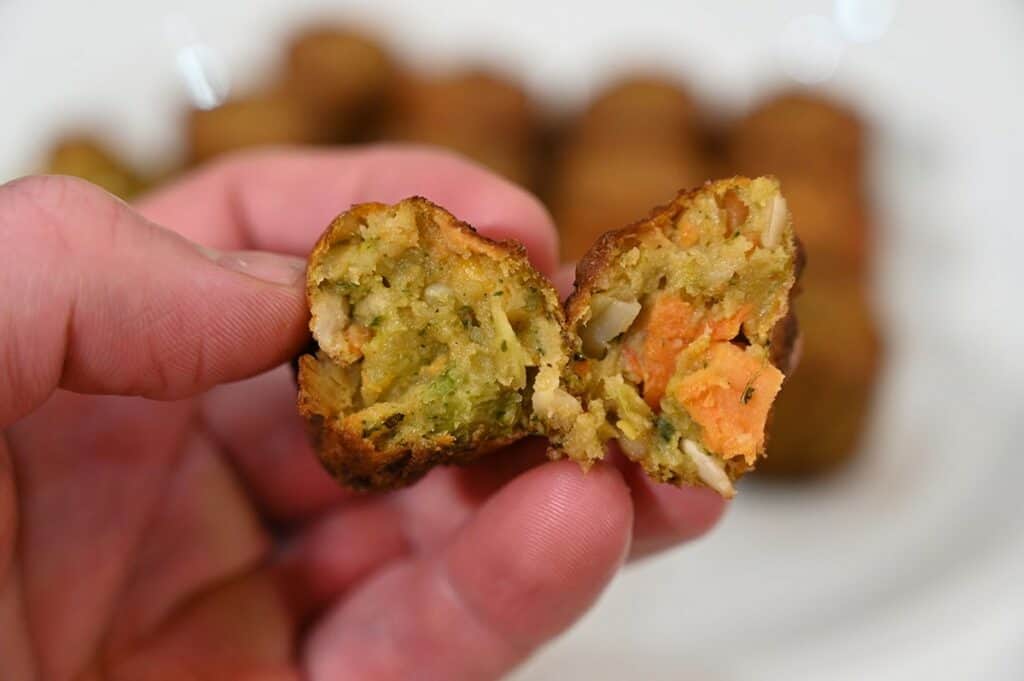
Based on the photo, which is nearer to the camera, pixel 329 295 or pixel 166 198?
pixel 329 295

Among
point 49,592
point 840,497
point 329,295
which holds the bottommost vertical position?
point 840,497

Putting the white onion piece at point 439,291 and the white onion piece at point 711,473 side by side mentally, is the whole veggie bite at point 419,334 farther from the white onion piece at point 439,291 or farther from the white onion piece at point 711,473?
the white onion piece at point 711,473

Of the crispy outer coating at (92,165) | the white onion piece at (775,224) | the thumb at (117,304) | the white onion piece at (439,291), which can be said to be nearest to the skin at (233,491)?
the thumb at (117,304)

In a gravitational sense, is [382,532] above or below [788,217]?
below

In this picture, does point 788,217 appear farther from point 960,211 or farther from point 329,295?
point 960,211

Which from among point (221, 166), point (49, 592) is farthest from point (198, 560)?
point (221, 166)

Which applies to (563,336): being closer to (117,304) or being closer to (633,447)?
(633,447)
